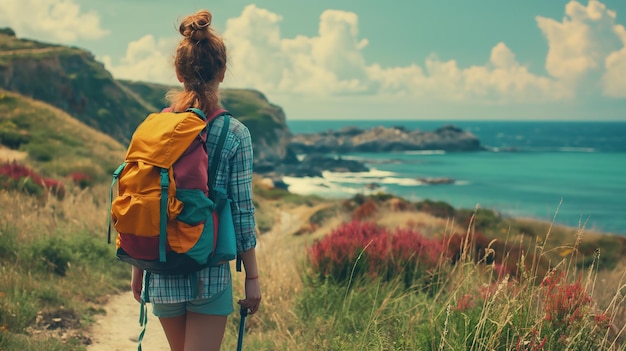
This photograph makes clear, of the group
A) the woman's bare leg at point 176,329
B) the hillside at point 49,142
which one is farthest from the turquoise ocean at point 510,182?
the woman's bare leg at point 176,329

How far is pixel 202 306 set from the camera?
250cm

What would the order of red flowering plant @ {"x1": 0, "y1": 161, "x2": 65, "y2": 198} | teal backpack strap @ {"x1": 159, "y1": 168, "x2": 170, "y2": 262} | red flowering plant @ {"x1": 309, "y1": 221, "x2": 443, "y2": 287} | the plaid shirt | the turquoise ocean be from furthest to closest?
the turquoise ocean, red flowering plant @ {"x1": 0, "y1": 161, "x2": 65, "y2": 198}, red flowering plant @ {"x1": 309, "y1": 221, "x2": 443, "y2": 287}, the plaid shirt, teal backpack strap @ {"x1": 159, "y1": 168, "x2": 170, "y2": 262}

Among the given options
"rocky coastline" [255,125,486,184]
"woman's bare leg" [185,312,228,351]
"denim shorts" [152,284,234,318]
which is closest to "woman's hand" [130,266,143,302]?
"denim shorts" [152,284,234,318]

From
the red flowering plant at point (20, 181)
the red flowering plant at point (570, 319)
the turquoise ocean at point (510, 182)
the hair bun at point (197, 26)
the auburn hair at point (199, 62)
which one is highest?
the hair bun at point (197, 26)

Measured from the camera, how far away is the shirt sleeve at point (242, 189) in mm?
2523

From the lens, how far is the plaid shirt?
2.45 metres

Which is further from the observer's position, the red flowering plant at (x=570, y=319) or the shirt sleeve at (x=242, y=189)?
the red flowering plant at (x=570, y=319)

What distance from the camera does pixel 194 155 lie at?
2.31 meters

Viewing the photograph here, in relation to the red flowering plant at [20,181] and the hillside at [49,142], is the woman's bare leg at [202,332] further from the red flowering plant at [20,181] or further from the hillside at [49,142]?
the hillside at [49,142]

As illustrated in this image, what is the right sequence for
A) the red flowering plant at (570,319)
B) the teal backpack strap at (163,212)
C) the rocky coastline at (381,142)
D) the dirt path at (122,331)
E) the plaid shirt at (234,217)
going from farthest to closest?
the rocky coastline at (381,142) → the dirt path at (122,331) → the red flowering plant at (570,319) → the plaid shirt at (234,217) → the teal backpack strap at (163,212)

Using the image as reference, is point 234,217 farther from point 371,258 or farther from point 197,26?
point 371,258

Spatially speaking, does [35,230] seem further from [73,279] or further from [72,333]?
[72,333]

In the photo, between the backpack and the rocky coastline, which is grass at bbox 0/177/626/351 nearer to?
the backpack

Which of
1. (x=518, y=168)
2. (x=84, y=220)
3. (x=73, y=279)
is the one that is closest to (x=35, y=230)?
(x=73, y=279)
